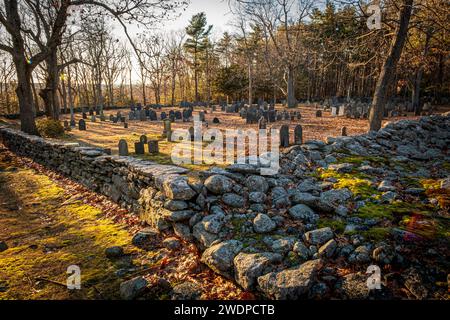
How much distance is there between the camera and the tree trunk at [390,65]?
32.9ft

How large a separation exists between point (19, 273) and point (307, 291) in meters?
4.03

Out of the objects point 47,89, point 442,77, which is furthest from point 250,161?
point 442,77

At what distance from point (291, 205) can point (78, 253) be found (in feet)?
11.9

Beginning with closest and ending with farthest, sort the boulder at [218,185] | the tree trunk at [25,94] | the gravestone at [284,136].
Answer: the boulder at [218,185], the gravestone at [284,136], the tree trunk at [25,94]

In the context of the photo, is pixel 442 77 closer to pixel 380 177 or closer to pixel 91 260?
pixel 380 177

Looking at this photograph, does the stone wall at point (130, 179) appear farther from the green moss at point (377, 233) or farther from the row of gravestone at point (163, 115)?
the row of gravestone at point (163, 115)

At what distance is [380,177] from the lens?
17.4ft

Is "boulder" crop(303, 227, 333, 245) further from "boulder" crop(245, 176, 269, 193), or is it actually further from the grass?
the grass

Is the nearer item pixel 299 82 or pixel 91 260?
pixel 91 260

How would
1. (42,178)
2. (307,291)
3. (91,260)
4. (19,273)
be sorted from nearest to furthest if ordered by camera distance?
(307,291)
(19,273)
(91,260)
(42,178)

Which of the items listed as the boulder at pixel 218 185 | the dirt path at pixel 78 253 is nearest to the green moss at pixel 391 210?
the boulder at pixel 218 185

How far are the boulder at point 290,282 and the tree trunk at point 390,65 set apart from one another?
34.1 feet

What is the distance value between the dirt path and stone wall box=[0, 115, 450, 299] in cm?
32

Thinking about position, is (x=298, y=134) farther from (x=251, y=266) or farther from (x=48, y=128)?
(x=48, y=128)
